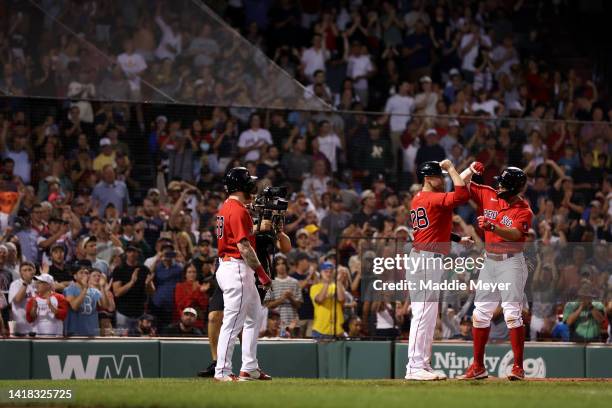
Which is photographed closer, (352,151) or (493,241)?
(493,241)

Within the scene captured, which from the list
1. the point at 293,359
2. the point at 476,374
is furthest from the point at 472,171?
the point at 293,359

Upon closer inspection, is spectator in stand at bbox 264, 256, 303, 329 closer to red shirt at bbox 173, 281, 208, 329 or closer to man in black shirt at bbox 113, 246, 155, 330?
red shirt at bbox 173, 281, 208, 329

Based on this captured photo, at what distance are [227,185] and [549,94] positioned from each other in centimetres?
1191

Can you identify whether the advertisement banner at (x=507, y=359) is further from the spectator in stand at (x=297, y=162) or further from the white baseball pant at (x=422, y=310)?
the white baseball pant at (x=422, y=310)

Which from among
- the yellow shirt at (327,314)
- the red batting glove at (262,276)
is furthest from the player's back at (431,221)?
the yellow shirt at (327,314)

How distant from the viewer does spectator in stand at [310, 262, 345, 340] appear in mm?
14281

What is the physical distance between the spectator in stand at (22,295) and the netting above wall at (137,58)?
7.34 feet

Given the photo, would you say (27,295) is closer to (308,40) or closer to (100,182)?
(100,182)

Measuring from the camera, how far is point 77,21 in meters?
14.5

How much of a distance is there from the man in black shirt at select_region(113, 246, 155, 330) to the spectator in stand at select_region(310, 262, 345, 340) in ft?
6.76

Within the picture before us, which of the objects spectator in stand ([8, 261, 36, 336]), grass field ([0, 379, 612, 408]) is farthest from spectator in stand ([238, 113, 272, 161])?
grass field ([0, 379, 612, 408])

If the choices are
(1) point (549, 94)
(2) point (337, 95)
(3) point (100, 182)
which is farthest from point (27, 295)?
(1) point (549, 94)

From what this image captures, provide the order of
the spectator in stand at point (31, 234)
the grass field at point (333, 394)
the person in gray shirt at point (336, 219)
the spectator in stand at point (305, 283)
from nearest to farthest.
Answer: the grass field at point (333, 394) < the spectator in stand at point (31, 234) < the spectator in stand at point (305, 283) < the person in gray shirt at point (336, 219)

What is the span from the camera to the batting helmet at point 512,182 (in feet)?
35.9
